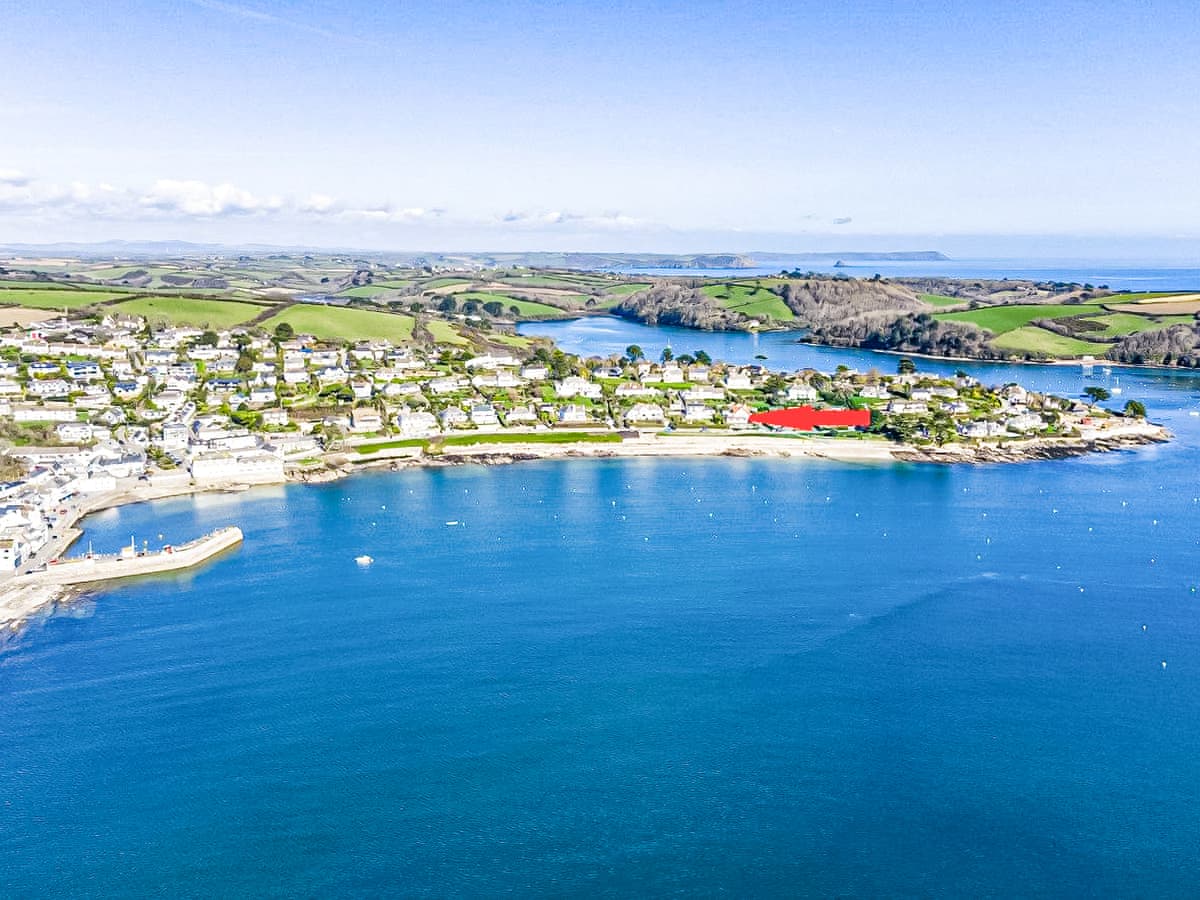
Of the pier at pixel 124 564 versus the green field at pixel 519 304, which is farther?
the green field at pixel 519 304

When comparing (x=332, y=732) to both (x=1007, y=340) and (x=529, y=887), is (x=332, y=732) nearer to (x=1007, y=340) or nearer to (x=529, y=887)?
(x=529, y=887)

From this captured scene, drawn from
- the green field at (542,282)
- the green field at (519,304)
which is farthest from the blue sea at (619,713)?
the green field at (542,282)

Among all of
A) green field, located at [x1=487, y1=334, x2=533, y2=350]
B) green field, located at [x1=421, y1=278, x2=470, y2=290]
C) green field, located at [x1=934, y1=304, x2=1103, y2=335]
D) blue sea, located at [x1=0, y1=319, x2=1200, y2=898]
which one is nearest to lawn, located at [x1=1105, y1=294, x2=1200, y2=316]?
green field, located at [x1=934, y1=304, x2=1103, y2=335]

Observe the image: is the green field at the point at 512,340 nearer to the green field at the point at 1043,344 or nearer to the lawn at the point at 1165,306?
the green field at the point at 1043,344

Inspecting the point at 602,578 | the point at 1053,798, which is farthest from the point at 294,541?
the point at 1053,798

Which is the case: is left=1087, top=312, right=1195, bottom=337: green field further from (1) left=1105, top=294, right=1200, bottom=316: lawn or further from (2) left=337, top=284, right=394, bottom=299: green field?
(2) left=337, top=284, right=394, bottom=299: green field

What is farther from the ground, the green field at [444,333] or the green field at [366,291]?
the green field at [366,291]

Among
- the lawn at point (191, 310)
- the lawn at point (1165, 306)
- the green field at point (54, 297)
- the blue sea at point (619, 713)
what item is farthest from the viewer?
the lawn at point (1165, 306)
